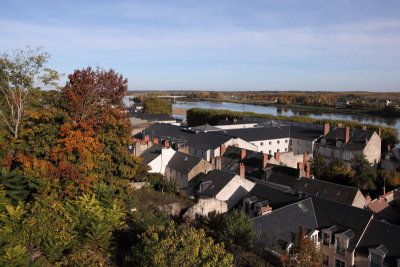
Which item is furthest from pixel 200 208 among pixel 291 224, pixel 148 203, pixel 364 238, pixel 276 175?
pixel 276 175

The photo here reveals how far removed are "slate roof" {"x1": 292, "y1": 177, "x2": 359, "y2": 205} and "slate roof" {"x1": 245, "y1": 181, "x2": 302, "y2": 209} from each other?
477cm

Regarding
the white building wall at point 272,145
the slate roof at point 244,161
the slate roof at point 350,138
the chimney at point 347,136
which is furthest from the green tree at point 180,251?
the chimney at point 347,136

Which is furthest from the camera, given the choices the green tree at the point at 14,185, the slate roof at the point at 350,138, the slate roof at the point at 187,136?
the slate roof at the point at 350,138

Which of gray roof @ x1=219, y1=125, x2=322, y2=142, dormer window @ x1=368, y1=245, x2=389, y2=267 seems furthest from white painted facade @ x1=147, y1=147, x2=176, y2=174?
dormer window @ x1=368, y1=245, x2=389, y2=267

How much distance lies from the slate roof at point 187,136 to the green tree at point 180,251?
3148cm

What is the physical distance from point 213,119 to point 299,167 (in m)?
50.6

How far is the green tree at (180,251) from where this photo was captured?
29.3 ft

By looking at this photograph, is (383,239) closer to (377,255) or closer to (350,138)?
(377,255)

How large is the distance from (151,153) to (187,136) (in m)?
13.7

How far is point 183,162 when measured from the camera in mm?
32156

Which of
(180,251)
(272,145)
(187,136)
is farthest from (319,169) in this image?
(180,251)

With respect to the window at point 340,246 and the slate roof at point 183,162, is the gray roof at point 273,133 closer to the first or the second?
the slate roof at point 183,162

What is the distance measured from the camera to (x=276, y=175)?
30.9 metres

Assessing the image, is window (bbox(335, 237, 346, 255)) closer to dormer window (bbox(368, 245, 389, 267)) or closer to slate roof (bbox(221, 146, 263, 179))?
dormer window (bbox(368, 245, 389, 267))
